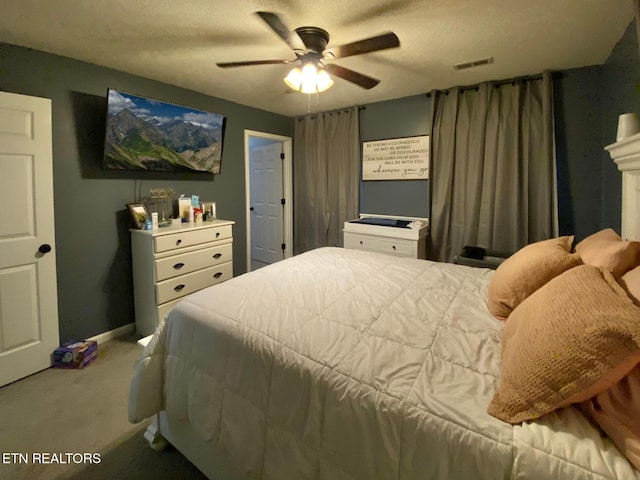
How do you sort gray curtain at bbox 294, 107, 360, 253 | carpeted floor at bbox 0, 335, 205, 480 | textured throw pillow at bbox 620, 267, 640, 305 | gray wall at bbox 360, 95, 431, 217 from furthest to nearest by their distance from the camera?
1. gray curtain at bbox 294, 107, 360, 253
2. gray wall at bbox 360, 95, 431, 217
3. carpeted floor at bbox 0, 335, 205, 480
4. textured throw pillow at bbox 620, 267, 640, 305

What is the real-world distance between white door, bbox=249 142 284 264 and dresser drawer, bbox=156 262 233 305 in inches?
59.8

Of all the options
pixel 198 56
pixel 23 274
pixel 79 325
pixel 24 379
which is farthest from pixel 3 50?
pixel 24 379

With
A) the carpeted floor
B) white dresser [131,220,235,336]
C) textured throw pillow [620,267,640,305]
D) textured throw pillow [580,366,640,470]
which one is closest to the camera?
textured throw pillow [580,366,640,470]

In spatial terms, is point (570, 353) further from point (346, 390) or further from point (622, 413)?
point (346, 390)

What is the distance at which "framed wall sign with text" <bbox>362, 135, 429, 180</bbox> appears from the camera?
369cm

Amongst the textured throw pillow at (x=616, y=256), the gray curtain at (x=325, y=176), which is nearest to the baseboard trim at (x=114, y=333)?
the gray curtain at (x=325, y=176)

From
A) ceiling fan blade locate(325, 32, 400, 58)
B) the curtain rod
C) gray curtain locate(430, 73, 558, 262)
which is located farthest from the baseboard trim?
the curtain rod

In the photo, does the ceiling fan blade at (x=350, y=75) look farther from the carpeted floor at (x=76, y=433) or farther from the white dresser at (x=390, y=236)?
the carpeted floor at (x=76, y=433)

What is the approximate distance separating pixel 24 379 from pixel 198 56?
2.71 metres

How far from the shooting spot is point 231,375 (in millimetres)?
1271

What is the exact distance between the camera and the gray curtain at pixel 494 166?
296 centimetres

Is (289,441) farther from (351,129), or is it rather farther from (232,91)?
(351,129)

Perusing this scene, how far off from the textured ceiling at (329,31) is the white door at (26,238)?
1.90 feet

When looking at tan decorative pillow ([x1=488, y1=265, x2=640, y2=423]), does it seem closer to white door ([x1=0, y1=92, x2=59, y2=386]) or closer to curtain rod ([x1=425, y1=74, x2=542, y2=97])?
curtain rod ([x1=425, y1=74, x2=542, y2=97])
